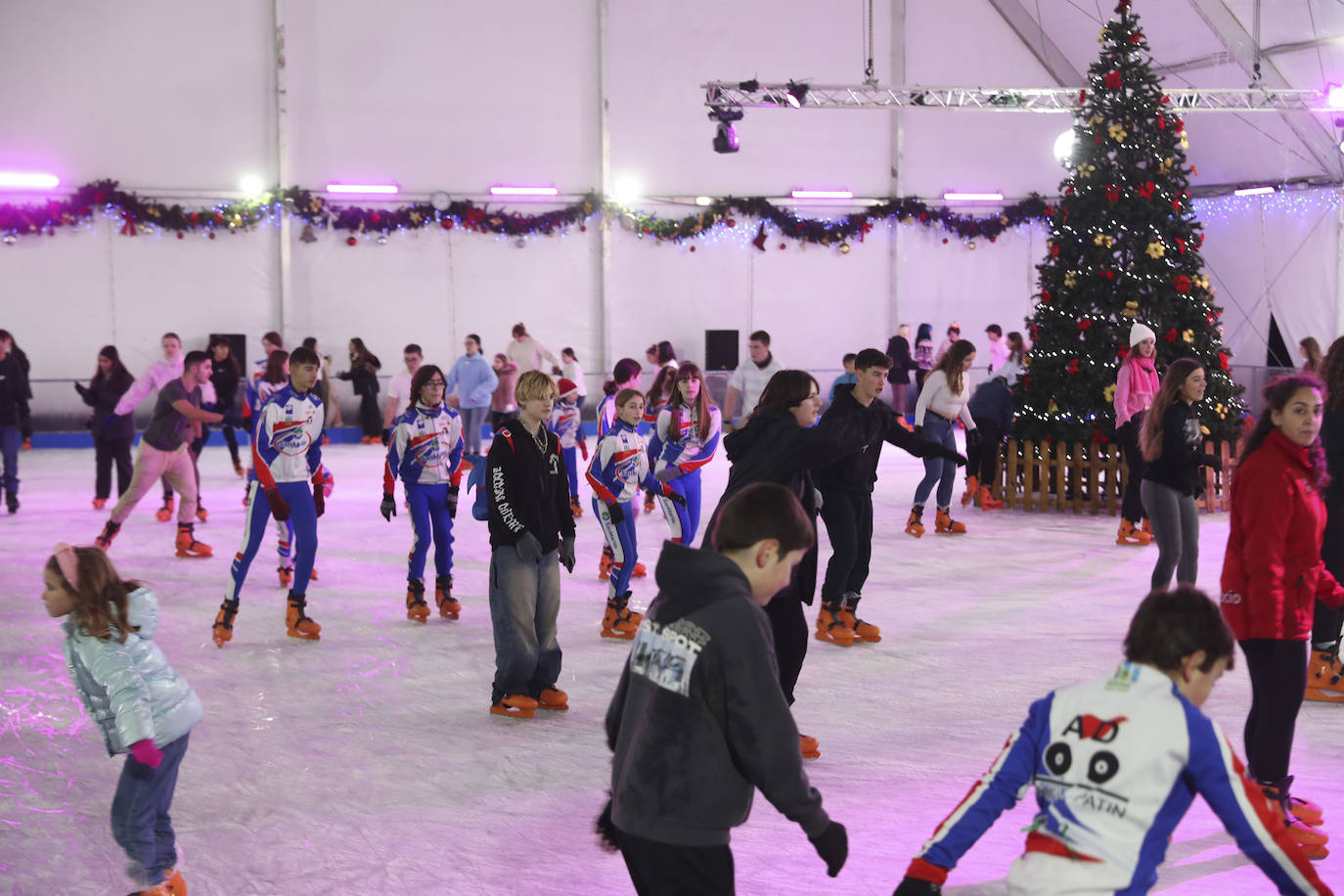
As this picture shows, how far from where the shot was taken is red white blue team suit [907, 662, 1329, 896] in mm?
2035

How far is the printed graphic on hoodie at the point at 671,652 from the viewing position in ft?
7.61

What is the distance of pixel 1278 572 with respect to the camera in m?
3.79

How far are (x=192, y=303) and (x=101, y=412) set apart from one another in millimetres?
8431

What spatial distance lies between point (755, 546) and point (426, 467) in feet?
16.0

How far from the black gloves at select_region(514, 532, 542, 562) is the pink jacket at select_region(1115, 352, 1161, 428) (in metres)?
5.79

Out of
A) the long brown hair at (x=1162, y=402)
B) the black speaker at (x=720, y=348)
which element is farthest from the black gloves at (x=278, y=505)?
the black speaker at (x=720, y=348)

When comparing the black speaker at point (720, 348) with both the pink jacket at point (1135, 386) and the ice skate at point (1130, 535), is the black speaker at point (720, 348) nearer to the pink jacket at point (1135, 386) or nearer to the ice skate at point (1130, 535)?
the ice skate at point (1130, 535)

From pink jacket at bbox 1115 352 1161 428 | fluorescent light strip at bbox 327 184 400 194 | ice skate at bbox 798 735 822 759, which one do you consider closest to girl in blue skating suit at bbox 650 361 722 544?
ice skate at bbox 798 735 822 759

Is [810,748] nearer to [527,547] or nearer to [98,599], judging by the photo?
[527,547]

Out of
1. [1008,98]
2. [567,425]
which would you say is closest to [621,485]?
[567,425]

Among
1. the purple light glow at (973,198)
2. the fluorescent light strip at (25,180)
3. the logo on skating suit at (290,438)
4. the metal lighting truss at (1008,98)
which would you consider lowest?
the logo on skating suit at (290,438)

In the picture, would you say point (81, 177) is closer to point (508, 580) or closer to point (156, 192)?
point (156, 192)

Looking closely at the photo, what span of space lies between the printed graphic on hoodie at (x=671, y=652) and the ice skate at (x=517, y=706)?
311cm

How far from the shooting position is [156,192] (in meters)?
18.6
